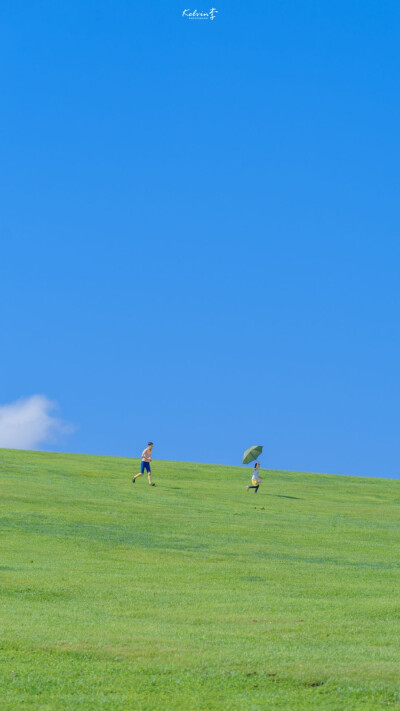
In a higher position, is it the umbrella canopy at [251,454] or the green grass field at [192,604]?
the umbrella canopy at [251,454]

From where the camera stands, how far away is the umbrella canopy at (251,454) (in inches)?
1844

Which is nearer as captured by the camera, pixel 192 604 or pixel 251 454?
pixel 192 604

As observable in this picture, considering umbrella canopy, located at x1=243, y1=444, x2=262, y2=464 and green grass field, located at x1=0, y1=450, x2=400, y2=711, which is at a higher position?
umbrella canopy, located at x1=243, y1=444, x2=262, y2=464

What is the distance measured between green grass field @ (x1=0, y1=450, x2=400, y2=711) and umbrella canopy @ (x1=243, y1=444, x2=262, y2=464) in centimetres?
864

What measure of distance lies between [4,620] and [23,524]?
528 inches

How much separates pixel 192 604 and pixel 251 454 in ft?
98.4

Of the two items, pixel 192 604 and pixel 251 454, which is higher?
pixel 251 454

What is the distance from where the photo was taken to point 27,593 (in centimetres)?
1770

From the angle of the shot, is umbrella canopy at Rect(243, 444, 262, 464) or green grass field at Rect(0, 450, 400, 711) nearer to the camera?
green grass field at Rect(0, 450, 400, 711)

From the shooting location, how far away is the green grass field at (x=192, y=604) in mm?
11539

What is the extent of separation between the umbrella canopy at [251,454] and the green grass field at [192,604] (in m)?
8.64

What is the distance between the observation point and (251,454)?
4694 centimetres

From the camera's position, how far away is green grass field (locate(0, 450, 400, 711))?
11.5 metres

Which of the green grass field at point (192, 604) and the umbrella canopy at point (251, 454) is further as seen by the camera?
the umbrella canopy at point (251, 454)
